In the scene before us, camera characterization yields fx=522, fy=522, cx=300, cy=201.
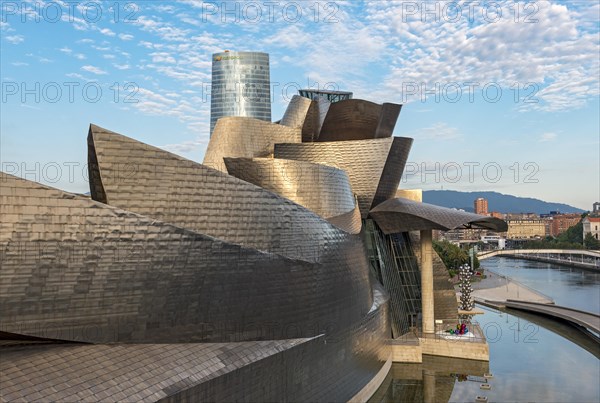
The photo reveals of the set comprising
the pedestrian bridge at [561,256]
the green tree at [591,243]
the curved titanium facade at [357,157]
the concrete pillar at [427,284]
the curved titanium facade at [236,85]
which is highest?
the curved titanium facade at [236,85]

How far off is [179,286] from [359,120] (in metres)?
21.5

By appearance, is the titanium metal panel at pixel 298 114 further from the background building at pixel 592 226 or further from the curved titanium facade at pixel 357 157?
the background building at pixel 592 226

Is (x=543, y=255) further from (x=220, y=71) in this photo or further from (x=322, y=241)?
(x=322, y=241)

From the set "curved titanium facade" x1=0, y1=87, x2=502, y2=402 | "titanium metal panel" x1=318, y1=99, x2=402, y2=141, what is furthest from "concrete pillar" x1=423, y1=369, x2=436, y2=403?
"titanium metal panel" x1=318, y1=99, x2=402, y2=141

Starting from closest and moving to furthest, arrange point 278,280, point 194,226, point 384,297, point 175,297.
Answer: point 175,297 → point 194,226 → point 278,280 → point 384,297

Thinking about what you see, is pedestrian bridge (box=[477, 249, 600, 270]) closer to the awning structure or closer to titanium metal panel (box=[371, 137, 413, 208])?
titanium metal panel (box=[371, 137, 413, 208])

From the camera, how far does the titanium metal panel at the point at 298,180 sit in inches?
901

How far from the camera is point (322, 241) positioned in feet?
65.3

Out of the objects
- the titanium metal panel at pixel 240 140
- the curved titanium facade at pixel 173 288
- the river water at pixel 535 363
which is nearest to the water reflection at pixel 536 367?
the river water at pixel 535 363

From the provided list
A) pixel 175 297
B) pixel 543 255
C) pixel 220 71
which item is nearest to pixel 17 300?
pixel 175 297

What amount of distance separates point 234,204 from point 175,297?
3.56m

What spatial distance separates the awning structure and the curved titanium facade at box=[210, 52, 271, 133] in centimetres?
10640

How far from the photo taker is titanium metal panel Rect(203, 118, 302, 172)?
30.3 m

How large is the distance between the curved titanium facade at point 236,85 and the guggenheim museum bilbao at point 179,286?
4526 inches
